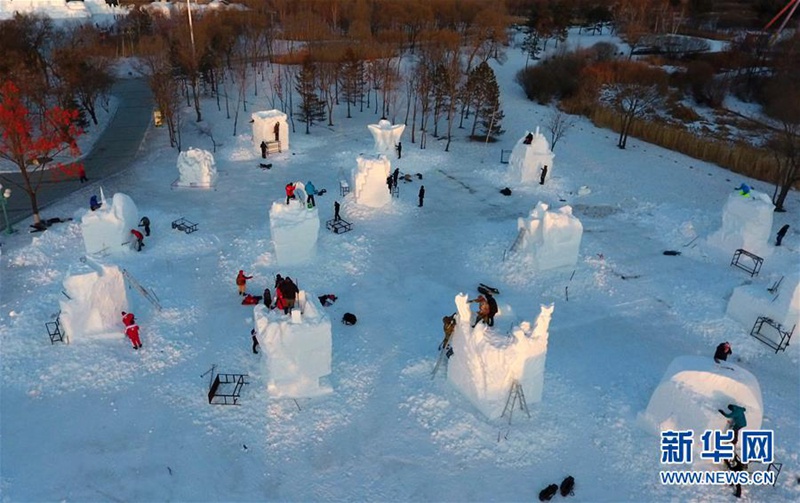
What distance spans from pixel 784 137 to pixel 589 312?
1700 cm

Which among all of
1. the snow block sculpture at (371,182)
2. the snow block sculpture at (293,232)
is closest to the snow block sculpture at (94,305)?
the snow block sculpture at (293,232)

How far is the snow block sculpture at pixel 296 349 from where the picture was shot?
1378 centimetres

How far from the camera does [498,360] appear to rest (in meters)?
13.2

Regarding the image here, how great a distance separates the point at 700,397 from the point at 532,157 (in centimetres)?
1679

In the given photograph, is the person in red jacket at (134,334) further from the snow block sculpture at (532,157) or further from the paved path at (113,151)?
the snow block sculpture at (532,157)

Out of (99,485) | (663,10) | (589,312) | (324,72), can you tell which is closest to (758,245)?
Result: (589,312)

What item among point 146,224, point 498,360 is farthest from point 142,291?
point 498,360

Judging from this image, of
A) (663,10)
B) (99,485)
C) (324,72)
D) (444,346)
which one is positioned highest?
(663,10)

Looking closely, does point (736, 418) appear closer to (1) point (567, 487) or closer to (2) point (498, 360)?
(1) point (567, 487)

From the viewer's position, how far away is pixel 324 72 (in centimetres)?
3950

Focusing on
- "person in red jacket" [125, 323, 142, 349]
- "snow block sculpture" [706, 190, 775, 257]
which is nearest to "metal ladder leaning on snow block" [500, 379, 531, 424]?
"person in red jacket" [125, 323, 142, 349]

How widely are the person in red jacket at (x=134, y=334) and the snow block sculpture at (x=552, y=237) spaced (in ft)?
42.9

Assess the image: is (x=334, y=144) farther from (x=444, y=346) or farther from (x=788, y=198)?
(x=788, y=198)

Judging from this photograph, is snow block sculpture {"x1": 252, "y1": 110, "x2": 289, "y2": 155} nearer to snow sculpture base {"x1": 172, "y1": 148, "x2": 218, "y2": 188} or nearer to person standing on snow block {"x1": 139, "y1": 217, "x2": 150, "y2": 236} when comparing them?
snow sculpture base {"x1": 172, "y1": 148, "x2": 218, "y2": 188}
